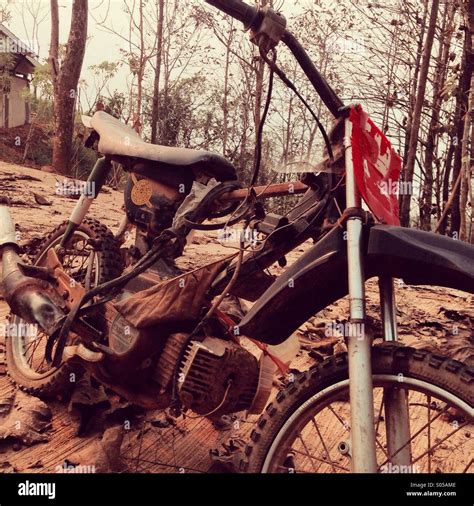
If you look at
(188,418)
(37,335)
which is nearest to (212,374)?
(188,418)

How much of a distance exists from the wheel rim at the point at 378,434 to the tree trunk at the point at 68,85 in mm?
12591

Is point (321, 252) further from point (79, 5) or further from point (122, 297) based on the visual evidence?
point (79, 5)

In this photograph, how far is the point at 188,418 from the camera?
10.6 ft

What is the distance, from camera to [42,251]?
3.62 m

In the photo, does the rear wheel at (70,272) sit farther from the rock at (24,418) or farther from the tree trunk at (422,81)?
the tree trunk at (422,81)

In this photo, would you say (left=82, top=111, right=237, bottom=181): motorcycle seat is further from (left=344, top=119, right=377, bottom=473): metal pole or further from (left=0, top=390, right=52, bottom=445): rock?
(left=0, top=390, right=52, bottom=445): rock

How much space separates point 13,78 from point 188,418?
26.8 m

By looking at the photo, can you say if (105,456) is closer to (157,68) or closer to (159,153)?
(159,153)

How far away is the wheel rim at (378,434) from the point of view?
70.8 inches

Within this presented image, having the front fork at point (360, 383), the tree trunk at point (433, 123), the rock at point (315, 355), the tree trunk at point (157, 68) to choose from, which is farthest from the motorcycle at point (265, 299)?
the tree trunk at point (157, 68)

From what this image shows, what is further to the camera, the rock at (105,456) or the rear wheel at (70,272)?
the rear wheel at (70,272)

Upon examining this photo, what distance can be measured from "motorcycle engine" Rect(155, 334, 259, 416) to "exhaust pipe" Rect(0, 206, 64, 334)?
2.26ft

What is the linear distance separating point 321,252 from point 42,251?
226 cm
